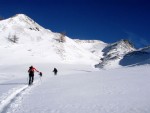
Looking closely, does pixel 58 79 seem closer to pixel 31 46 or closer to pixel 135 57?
pixel 31 46

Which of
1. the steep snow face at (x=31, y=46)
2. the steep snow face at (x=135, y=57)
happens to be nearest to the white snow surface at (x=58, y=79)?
the steep snow face at (x=31, y=46)

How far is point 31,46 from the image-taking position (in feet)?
359

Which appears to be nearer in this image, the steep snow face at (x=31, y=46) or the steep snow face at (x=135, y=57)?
the steep snow face at (x=31, y=46)

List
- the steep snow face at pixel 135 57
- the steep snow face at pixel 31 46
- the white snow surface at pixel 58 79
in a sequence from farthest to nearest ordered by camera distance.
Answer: the steep snow face at pixel 135 57 < the steep snow face at pixel 31 46 < the white snow surface at pixel 58 79

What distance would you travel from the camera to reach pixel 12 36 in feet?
384

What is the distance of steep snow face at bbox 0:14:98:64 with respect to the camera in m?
97.0

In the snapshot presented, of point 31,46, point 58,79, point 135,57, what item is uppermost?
point 31,46

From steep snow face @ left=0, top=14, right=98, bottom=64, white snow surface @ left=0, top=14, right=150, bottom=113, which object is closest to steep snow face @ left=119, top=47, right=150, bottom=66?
white snow surface @ left=0, top=14, right=150, bottom=113

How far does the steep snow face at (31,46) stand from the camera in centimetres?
9701

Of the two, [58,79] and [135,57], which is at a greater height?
[135,57]

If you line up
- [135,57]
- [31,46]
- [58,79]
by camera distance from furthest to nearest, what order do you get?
[135,57] → [31,46] → [58,79]

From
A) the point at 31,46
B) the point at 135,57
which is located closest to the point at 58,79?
the point at 31,46

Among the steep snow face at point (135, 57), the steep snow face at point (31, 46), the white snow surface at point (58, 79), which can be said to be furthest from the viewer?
the steep snow face at point (135, 57)

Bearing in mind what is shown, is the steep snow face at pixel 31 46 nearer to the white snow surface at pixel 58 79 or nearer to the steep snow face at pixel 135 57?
the white snow surface at pixel 58 79
